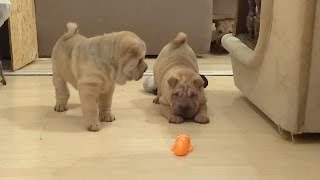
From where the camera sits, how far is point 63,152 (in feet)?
5.85

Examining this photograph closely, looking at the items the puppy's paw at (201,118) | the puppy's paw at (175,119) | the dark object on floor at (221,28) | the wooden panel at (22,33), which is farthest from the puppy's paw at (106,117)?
the dark object on floor at (221,28)

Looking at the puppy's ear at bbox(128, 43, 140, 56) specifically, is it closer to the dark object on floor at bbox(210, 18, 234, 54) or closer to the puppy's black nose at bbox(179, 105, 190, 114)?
the puppy's black nose at bbox(179, 105, 190, 114)

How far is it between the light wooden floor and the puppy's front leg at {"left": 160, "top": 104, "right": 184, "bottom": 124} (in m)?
0.03

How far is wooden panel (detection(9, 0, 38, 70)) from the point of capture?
2.92m

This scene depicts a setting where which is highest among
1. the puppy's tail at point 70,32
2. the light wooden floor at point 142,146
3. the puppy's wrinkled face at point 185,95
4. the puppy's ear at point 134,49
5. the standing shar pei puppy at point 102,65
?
the puppy's tail at point 70,32

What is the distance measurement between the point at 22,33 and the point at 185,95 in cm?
131

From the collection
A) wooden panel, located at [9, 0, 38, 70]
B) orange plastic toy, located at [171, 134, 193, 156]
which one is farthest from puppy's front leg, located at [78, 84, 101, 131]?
wooden panel, located at [9, 0, 38, 70]

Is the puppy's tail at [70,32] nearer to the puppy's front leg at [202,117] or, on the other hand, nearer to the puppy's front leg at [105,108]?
the puppy's front leg at [105,108]

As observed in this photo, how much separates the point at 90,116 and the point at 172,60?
493mm

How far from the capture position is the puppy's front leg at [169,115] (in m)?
2.10

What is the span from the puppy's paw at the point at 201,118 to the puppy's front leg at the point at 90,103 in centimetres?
39

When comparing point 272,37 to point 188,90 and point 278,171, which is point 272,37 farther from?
point 278,171

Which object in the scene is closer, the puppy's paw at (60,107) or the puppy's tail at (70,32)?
the puppy's tail at (70,32)

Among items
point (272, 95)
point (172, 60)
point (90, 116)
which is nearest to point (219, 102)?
point (172, 60)
